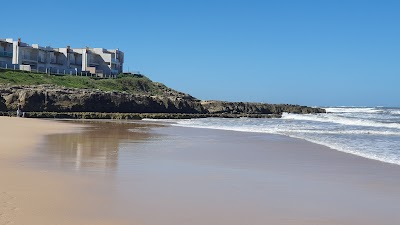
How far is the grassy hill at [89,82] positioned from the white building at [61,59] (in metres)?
4.31

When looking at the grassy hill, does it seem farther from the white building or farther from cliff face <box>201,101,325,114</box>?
cliff face <box>201,101,325,114</box>

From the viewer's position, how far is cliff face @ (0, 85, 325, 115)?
39156 millimetres

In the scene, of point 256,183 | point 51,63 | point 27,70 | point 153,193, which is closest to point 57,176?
point 153,193

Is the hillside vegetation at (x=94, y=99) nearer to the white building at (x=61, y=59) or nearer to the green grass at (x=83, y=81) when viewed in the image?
the green grass at (x=83, y=81)

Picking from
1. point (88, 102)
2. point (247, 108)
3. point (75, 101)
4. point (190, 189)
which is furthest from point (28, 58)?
point (190, 189)

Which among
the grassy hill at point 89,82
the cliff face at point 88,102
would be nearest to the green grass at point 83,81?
the grassy hill at point 89,82

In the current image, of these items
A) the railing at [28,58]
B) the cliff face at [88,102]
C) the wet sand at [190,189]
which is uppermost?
the railing at [28,58]

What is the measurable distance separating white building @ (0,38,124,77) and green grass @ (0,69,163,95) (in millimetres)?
4368

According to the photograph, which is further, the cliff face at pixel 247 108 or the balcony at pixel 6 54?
the balcony at pixel 6 54

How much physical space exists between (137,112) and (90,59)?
33.7m

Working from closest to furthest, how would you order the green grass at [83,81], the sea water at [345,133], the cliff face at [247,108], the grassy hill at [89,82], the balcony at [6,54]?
the sea water at [345,133], the green grass at [83,81], the grassy hill at [89,82], the cliff face at [247,108], the balcony at [6,54]

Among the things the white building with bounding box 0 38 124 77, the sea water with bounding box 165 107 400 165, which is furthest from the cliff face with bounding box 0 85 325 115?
the white building with bounding box 0 38 124 77

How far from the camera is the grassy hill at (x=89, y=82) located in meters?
52.2

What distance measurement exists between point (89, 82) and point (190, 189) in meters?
56.4
